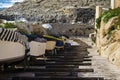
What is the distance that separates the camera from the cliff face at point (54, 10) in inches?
2593

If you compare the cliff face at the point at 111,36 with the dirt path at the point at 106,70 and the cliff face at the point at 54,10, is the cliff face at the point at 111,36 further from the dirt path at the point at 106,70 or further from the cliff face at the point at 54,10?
the cliff face at the point at 54,10

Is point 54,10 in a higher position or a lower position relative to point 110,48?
lower

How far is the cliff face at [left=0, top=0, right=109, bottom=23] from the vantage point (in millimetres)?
65869

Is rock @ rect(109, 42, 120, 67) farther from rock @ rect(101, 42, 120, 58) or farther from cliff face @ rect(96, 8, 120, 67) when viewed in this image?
rock @ rect(101, 42, 120, 58)

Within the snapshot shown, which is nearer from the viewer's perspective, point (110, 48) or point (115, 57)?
point (115, 57)

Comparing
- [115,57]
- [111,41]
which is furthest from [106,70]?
[111,41]

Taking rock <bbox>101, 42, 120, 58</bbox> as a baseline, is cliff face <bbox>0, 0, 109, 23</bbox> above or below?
below

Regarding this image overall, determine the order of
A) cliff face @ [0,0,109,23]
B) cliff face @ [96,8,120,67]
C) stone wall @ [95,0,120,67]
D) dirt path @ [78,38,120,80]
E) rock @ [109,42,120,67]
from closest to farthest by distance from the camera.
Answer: dirt path @ [78,38,120,80]
rock @ [109,42,120,67]
stone wall @ [95,0,120,67]
cliff face @ [96,8,120,67]
cliff face @ [0,0,109,23]

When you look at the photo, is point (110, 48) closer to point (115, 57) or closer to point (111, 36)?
point (111, 36)

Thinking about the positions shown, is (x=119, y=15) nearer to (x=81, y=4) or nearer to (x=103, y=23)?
(x=103, y=23)

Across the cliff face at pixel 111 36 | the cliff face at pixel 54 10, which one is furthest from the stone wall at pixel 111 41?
the cliff face at pixel 54 10

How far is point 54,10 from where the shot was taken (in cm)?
7288

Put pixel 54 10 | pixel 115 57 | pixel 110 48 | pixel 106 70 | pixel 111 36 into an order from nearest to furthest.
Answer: pixel 106 70 < pixel 115 57 < pixel 110 48 < pixel 111 36 < pixel 54 10

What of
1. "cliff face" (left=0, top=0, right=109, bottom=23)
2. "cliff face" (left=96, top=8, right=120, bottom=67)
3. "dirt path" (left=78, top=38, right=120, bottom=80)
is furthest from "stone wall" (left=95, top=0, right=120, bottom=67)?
"cliff face" (left=0, top=0, right=109, bottom=23)
